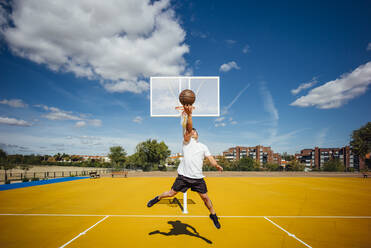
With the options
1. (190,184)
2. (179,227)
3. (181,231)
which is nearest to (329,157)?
(179,227)

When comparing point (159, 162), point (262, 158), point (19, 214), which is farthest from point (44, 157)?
point (19, 214)

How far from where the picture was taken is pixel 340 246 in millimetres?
4500

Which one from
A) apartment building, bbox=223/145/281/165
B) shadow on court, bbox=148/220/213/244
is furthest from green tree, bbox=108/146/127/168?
apartment building, bbox=223/145/281/165

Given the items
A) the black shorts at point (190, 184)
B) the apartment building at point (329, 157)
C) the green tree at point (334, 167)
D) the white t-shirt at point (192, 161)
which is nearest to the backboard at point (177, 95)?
the white t-shirt at point (192, 161)

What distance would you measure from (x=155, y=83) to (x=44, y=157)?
164m

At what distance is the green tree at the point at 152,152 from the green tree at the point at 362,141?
4467 cm

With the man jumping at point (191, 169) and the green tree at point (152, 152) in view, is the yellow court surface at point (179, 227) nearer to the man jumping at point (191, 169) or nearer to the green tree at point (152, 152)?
the man jumping at point (191, 169)

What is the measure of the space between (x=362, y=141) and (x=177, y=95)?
183ft

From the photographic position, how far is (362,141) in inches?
1831

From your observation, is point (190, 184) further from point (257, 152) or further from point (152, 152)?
point (257, 152)

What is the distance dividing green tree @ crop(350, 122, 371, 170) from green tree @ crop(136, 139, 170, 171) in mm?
44669

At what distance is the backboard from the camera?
925 centimetres

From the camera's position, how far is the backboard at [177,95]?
9.25m

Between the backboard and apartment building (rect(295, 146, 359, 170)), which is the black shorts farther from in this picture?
apartment building (rect(295, 146, 359, 170))
